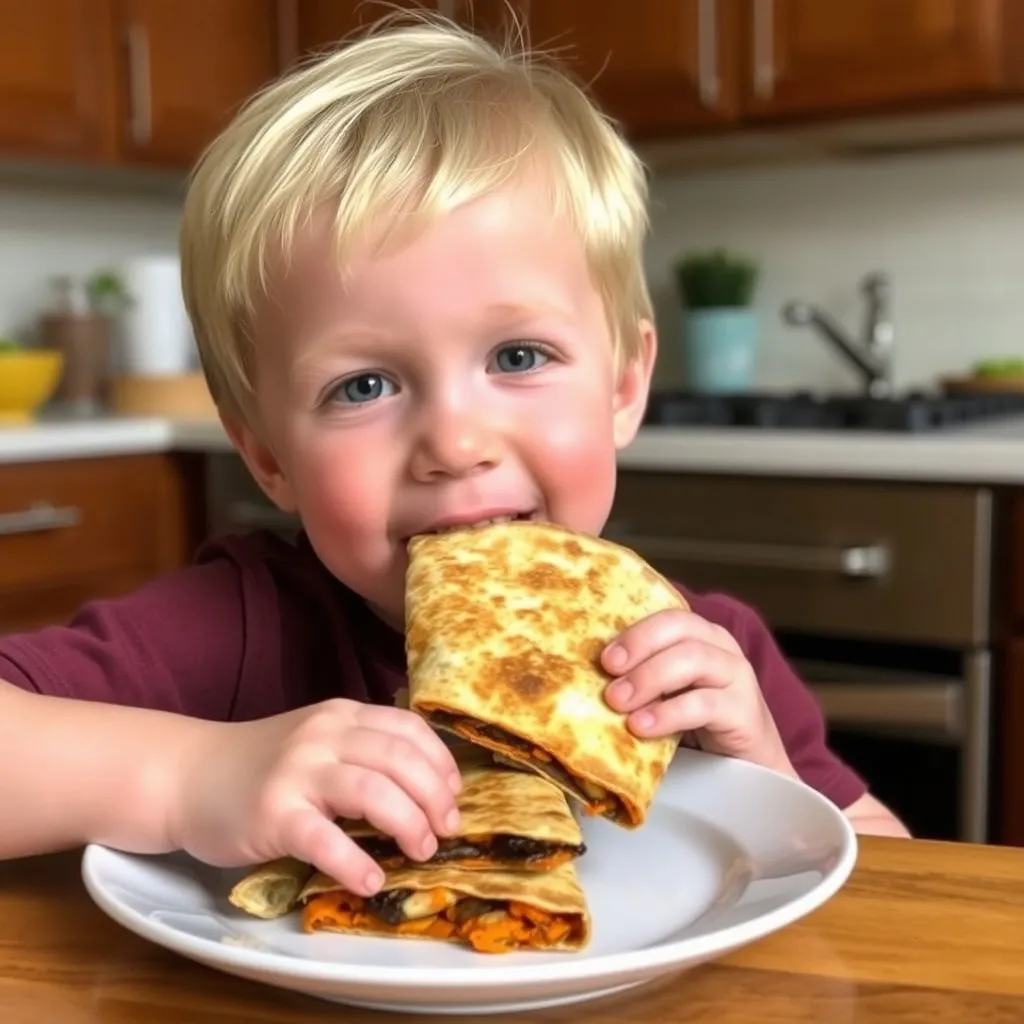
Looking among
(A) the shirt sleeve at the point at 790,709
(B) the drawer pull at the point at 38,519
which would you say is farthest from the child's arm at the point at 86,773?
(B) the drawer pull at the point at 38,519

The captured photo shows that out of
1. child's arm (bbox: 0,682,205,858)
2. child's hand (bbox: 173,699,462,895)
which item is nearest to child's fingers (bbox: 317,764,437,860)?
child's hand (bbox: 173,699,462,895)

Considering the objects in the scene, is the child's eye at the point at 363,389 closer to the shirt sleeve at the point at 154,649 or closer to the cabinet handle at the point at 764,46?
the shirt sleeve at the point at 154,649

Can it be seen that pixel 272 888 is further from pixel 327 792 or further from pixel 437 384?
pixel 437 384

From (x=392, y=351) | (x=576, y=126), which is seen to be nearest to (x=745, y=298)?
(x=576, y=126)

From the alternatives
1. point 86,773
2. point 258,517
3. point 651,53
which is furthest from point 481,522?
point 651,53

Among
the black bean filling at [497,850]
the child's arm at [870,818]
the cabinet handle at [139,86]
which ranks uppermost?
the cabinet handle at [139,86]

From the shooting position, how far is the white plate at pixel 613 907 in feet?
1.65

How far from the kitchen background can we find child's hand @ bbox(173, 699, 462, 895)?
55.0 inches

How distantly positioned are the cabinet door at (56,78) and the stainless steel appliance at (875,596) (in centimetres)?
138

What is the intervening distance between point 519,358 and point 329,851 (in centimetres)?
45

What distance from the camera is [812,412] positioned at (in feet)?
7.25

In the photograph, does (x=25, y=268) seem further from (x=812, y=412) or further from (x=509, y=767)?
(x=509, y=767)

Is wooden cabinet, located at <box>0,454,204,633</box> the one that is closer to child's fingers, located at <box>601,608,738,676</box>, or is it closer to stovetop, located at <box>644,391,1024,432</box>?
stovetop, located at <box>644,391,1024,432</box>

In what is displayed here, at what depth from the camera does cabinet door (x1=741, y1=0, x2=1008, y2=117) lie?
2260 millimetres
